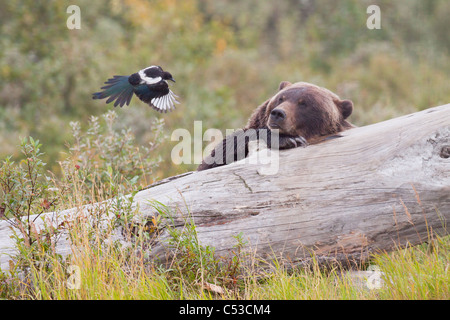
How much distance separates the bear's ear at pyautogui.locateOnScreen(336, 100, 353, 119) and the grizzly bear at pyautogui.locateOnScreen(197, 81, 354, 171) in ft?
0.04

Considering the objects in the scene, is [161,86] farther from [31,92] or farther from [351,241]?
[31,92]

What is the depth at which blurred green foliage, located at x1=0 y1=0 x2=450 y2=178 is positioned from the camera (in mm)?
11984

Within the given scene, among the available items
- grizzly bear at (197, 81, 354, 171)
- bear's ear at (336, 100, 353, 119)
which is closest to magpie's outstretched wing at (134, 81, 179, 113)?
grizzly bear at (197, 81, 354, 171)

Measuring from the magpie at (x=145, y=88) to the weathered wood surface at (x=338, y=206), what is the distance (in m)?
1.11

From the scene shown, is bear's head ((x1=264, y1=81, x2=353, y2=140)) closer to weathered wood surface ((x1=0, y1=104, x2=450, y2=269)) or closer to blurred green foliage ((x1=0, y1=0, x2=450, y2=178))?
weathered wood surface ((x1=0, y1=104, x2=450, y2=269))

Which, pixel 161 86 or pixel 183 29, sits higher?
pixel 183 29

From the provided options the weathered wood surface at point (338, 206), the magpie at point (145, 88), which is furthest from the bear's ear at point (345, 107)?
the magpie at point (145, 88)

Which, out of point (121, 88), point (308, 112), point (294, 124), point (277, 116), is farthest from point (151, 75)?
point (308, 112)

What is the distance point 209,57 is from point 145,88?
1305 centimetres

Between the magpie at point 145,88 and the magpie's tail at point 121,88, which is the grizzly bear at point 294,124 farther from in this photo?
the magpie's tail at point 121,88

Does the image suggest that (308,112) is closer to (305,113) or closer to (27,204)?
(305,113)
